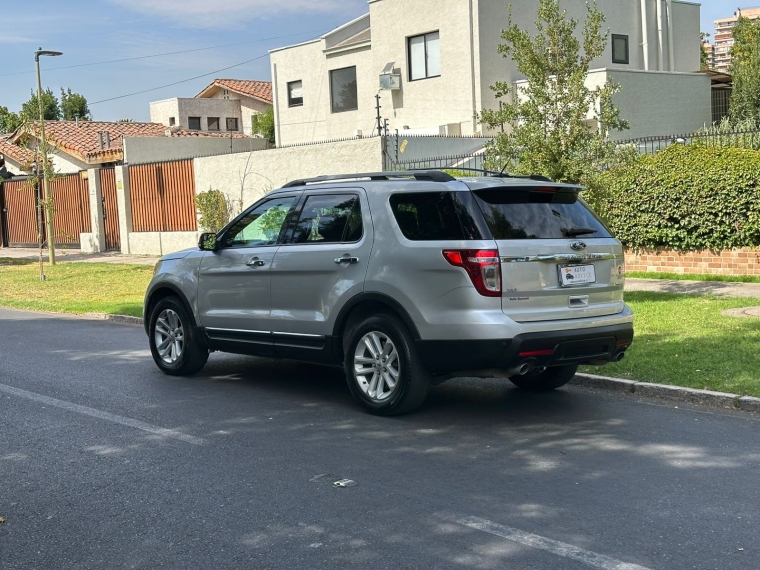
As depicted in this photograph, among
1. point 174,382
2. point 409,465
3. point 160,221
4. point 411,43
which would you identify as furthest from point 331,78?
point 409,465

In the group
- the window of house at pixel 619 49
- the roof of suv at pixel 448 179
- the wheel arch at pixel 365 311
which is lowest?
the wheel arch at pixel 365 311

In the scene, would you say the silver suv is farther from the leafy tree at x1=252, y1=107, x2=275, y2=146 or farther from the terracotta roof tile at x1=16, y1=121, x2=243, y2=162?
the leafy tree at x1=252, y1=107, x2=275, y2=146

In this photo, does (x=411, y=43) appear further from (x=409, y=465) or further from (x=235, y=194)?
(x=409, y=465)

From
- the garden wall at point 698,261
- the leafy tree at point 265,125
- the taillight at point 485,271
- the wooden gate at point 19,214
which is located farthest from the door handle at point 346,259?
the leafy tree at point 265,125

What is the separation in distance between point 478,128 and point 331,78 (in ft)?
30.8

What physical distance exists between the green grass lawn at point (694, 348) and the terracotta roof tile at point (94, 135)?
19.9 meters

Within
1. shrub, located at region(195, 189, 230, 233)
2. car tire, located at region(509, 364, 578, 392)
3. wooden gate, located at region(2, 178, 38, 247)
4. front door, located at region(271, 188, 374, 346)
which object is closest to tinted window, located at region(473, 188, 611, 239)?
front door, located at region(271, 188, 374, 346)

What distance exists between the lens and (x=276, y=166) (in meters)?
23.3

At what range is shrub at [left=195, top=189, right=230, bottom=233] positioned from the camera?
24.5 m

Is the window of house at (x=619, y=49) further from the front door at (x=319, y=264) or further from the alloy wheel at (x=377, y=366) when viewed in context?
the alloy wheel at (x=377, y=366)

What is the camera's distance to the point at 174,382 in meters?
9.12

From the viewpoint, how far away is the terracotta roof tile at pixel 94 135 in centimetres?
3088

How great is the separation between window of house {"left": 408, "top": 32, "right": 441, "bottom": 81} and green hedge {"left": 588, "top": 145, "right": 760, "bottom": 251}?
15885 mm

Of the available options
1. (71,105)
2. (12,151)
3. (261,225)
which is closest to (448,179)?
(261,225)
